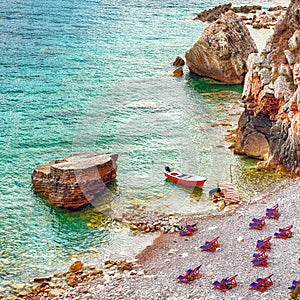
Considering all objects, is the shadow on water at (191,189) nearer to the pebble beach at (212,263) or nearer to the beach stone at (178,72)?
the pebble beach at (212,263)

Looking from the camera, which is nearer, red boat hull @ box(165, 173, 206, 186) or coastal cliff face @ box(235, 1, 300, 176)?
coastal cliff face @ box(235, 1, 300, 176)

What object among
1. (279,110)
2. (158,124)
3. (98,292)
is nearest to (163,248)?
(98,292)

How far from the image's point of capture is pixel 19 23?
4616 inches

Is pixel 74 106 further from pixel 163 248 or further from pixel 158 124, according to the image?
pixel 163 248

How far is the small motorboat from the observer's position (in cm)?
4781

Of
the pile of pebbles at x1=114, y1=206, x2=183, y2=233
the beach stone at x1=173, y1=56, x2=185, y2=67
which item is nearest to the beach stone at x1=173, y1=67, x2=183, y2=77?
the beach stone at x1=173, y1=56, x2=185, y2=67

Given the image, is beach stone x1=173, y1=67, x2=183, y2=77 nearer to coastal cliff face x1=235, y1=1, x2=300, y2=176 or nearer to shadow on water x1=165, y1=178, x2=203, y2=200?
coastal cliff face x1=235, y1=1, x2=300, y2=176

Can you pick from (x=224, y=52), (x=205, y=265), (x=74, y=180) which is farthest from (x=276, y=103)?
(x=224, y=52)

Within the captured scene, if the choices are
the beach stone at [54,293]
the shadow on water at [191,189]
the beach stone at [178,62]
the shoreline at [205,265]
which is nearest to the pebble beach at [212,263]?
the shoreline at [205,265]

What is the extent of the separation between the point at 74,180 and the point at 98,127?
60.3ft

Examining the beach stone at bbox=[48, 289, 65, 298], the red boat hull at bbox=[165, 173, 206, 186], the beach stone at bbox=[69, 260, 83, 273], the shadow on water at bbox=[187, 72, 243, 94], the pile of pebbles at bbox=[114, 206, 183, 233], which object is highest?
the shadow on water at bbox=[187, 72, 243, 94]

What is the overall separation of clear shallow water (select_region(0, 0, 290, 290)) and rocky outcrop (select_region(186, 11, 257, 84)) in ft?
6.94

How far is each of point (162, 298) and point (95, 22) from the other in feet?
332

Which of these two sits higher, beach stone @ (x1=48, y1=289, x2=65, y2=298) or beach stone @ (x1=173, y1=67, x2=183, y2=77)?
beach stone @ (x1=173, y1=67, x2=183, y2=77)
